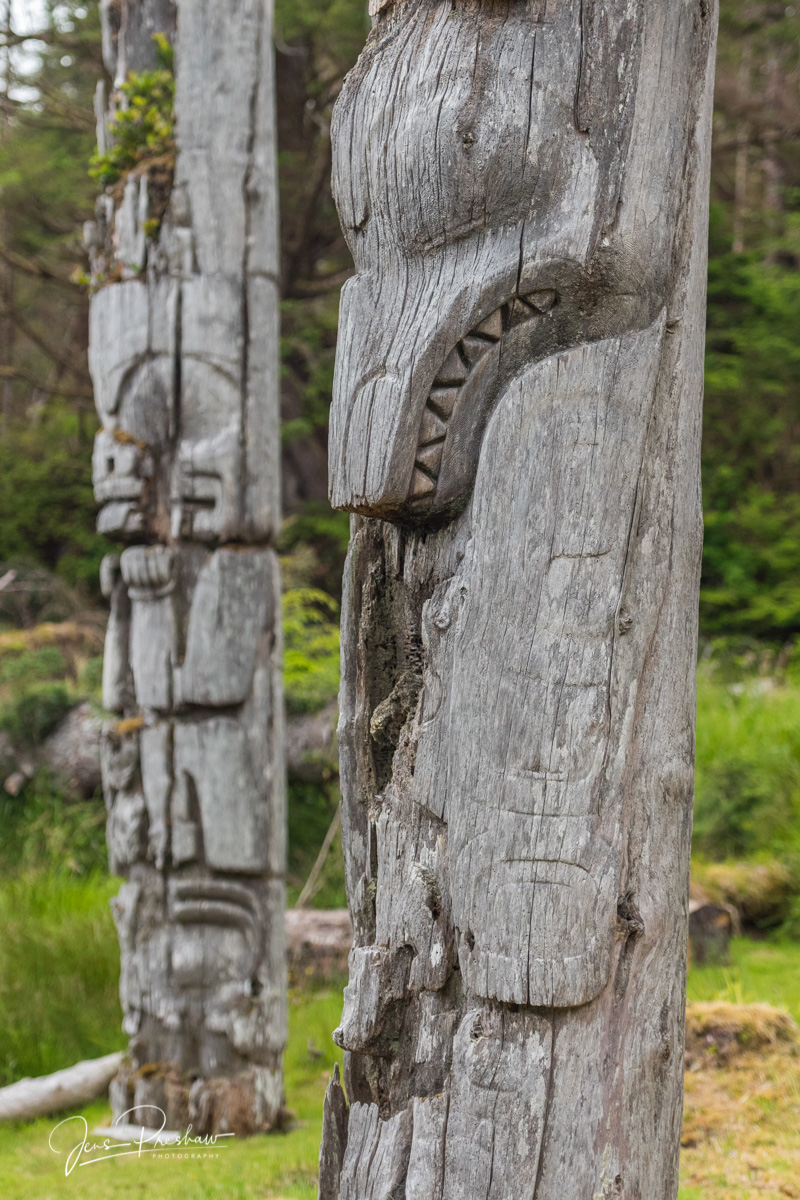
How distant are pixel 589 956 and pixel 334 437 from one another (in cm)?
93

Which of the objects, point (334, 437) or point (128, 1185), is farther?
point (128, 1185)

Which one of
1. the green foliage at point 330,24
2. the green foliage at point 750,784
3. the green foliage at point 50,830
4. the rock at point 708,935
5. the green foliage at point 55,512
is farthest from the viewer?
the green foliage at point 55,512

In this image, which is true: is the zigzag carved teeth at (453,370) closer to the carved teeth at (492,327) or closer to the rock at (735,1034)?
the carved teeth at (492,327)

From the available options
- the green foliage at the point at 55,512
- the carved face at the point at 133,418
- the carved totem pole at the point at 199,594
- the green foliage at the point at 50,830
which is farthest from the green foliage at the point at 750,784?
the green foliage at the point at 55,512

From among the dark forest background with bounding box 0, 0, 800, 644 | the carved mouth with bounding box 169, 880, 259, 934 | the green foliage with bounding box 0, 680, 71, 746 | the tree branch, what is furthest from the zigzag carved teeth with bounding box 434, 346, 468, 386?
the tree branch

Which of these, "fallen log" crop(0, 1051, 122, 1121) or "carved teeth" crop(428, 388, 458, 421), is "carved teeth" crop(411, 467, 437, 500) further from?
"fallen log" crop(0, 1051, 122, 1121)

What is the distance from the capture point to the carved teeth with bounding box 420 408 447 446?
1734mm

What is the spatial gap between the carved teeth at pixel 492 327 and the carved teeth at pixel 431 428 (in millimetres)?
152

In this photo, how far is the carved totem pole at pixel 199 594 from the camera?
13.4ft

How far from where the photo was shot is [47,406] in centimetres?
1295

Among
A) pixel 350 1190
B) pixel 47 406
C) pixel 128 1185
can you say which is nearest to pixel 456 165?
pixel 350 1190

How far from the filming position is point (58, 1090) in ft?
14.2

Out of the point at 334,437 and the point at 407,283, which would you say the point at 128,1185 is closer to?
the point at 334,437

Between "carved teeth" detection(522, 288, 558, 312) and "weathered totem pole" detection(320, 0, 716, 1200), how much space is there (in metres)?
0.01
